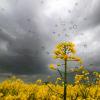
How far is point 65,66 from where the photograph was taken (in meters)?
22.6

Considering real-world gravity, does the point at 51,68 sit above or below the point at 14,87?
below

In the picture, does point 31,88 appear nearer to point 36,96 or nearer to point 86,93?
point 36,96

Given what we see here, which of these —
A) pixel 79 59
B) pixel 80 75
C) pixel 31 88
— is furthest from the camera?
pixel 31 88

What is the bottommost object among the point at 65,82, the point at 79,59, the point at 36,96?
the point at 65,82

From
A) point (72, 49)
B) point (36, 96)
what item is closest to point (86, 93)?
point (72, 49)

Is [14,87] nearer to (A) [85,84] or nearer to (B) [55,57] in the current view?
(A) [85,84]

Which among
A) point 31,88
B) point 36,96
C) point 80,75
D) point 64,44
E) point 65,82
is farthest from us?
point 31,88

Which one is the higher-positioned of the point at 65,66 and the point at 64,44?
the point at 64,44

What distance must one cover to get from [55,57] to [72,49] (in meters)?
1.60

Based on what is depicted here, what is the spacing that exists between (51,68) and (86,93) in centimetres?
1043

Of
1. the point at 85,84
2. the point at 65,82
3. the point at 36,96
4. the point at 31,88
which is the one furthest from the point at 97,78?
the point at 31,88

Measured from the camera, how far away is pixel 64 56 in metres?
22.8

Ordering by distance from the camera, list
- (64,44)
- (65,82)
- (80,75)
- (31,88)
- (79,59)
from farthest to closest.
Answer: (31,88)
(80,75)
(64,44)
(79,59)
(65,82)

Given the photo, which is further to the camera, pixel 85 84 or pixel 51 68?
pixel 85 84
